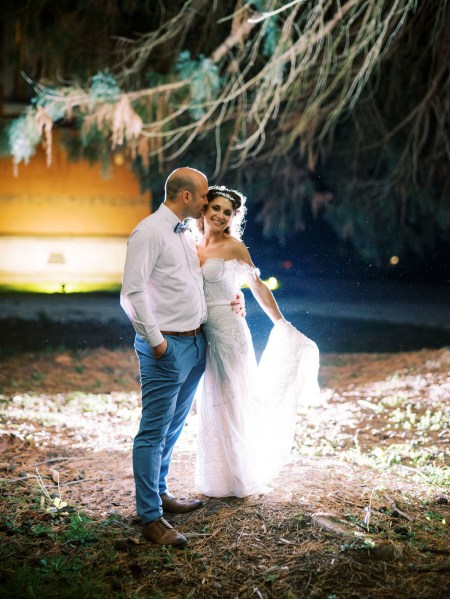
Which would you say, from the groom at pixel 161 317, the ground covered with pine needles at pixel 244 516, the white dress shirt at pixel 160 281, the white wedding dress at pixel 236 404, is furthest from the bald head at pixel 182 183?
the ground covered with pine needles at pixel 244 516

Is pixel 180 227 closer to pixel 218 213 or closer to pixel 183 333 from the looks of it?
pixel 218 213

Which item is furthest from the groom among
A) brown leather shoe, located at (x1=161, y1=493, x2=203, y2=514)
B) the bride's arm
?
the bride's arm

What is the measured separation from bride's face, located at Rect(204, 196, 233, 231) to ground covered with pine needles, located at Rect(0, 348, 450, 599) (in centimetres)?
180

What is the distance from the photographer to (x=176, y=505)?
430cm

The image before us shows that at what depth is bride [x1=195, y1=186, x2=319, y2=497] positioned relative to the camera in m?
4.43

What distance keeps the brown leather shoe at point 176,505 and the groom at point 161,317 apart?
24 centimetres

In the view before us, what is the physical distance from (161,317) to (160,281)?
213 millimetres

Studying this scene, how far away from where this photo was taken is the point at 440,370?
8.70 metres

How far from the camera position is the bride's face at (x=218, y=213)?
4.43 meters

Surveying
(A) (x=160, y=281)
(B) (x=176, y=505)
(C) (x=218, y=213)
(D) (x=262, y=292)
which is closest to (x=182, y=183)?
(C) (x=218, y=213)

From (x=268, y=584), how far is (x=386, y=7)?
27.5 feet

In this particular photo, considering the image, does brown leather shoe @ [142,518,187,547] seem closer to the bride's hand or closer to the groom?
the groom

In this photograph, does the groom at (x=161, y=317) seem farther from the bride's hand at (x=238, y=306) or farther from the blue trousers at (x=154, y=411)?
the bride's hand at (x=238, y=306)

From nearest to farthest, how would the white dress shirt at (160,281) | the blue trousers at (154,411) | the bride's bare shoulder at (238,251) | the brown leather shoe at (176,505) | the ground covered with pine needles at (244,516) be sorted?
the ground covered with pine needles at (244,516) < the white dress shirt at (160,281) < the blue trousers at (154,411) < the brown leather shoe at (176,505) < the bride's bare shoulder at (238,251)
